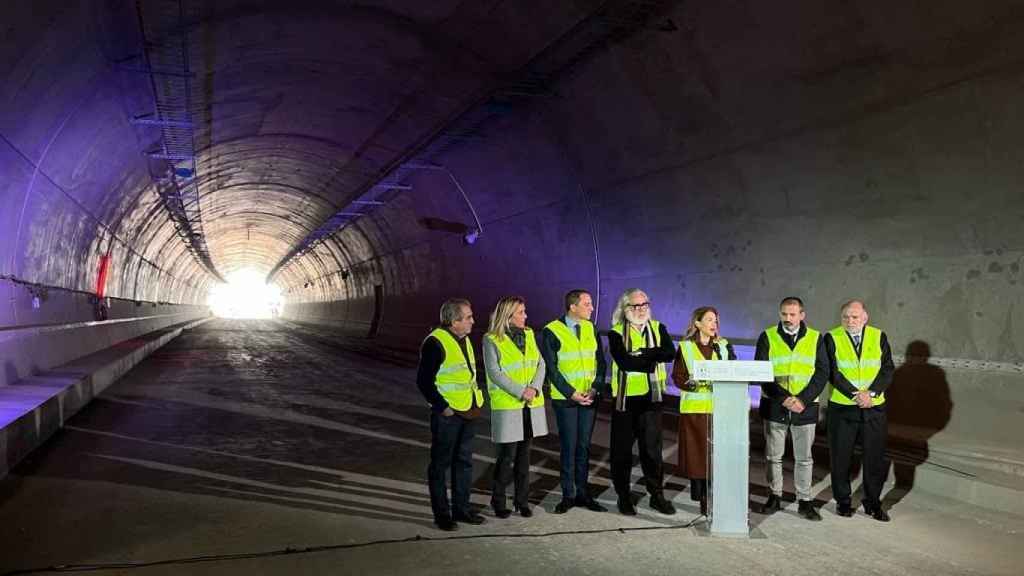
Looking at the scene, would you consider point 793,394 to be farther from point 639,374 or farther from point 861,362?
point 639,374

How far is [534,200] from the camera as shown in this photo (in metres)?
16.9

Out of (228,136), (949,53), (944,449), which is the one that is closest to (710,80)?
(949,53)

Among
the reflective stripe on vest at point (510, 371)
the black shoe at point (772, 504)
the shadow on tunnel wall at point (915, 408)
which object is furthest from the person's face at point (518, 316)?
the shadow on tunnel wall at point (915, 408)

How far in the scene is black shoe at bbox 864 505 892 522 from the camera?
667 cm

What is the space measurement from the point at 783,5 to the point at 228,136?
43.0 ft

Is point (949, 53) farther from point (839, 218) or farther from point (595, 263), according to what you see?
point (595, 263)

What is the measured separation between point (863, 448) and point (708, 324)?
1.53 m

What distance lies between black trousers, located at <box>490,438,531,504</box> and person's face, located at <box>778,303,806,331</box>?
227 centimetres

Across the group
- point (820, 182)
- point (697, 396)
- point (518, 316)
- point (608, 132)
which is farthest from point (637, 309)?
point (608, 132)

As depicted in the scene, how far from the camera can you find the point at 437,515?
6301mm

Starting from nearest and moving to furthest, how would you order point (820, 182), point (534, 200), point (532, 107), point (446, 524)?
point (446, 524), point (820, 182), point (532, 107), point (534, 200)

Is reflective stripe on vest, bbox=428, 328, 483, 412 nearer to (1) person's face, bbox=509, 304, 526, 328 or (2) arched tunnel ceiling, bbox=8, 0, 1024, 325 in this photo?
(1) person's face, bbox=509, 304, 526, 328

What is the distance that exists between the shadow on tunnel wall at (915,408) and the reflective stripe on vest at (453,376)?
4145 mm

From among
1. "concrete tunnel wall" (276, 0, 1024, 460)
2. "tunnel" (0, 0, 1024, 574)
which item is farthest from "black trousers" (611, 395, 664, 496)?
"concrete tunnel wall" (276, 0, 1024, 460)
